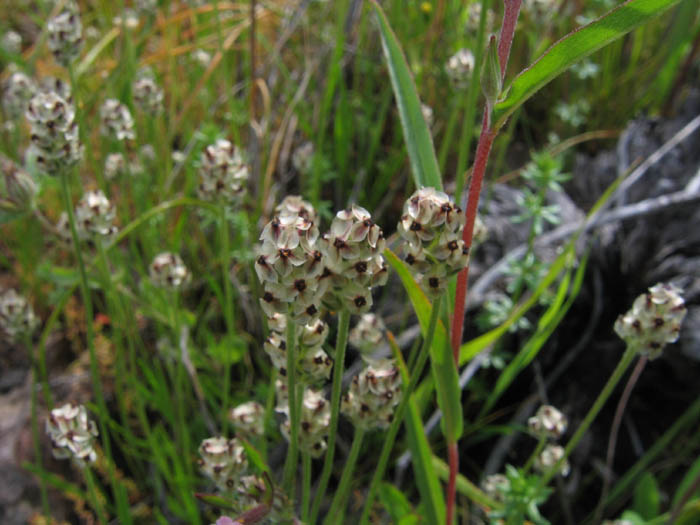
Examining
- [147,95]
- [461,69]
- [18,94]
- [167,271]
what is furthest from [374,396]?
[18,94]

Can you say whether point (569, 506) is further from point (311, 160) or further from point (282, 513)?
point (311, 160)

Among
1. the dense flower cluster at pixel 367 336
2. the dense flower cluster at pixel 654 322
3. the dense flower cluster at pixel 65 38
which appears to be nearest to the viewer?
the dense flower cluster at pixel 654 322

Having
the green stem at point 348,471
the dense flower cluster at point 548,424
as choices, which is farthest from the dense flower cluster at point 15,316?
the dense flower cluster at point 548,424

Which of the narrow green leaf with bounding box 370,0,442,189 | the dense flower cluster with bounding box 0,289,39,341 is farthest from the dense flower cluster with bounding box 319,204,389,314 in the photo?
the dense flower cluster with bounding box 0,289,39,341

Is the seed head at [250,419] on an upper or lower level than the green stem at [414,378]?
lower

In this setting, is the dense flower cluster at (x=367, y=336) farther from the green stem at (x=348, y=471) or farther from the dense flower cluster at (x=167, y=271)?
the dense flower cluster at (x=167, y=271)

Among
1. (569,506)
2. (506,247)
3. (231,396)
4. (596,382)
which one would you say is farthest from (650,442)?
(231,396)
